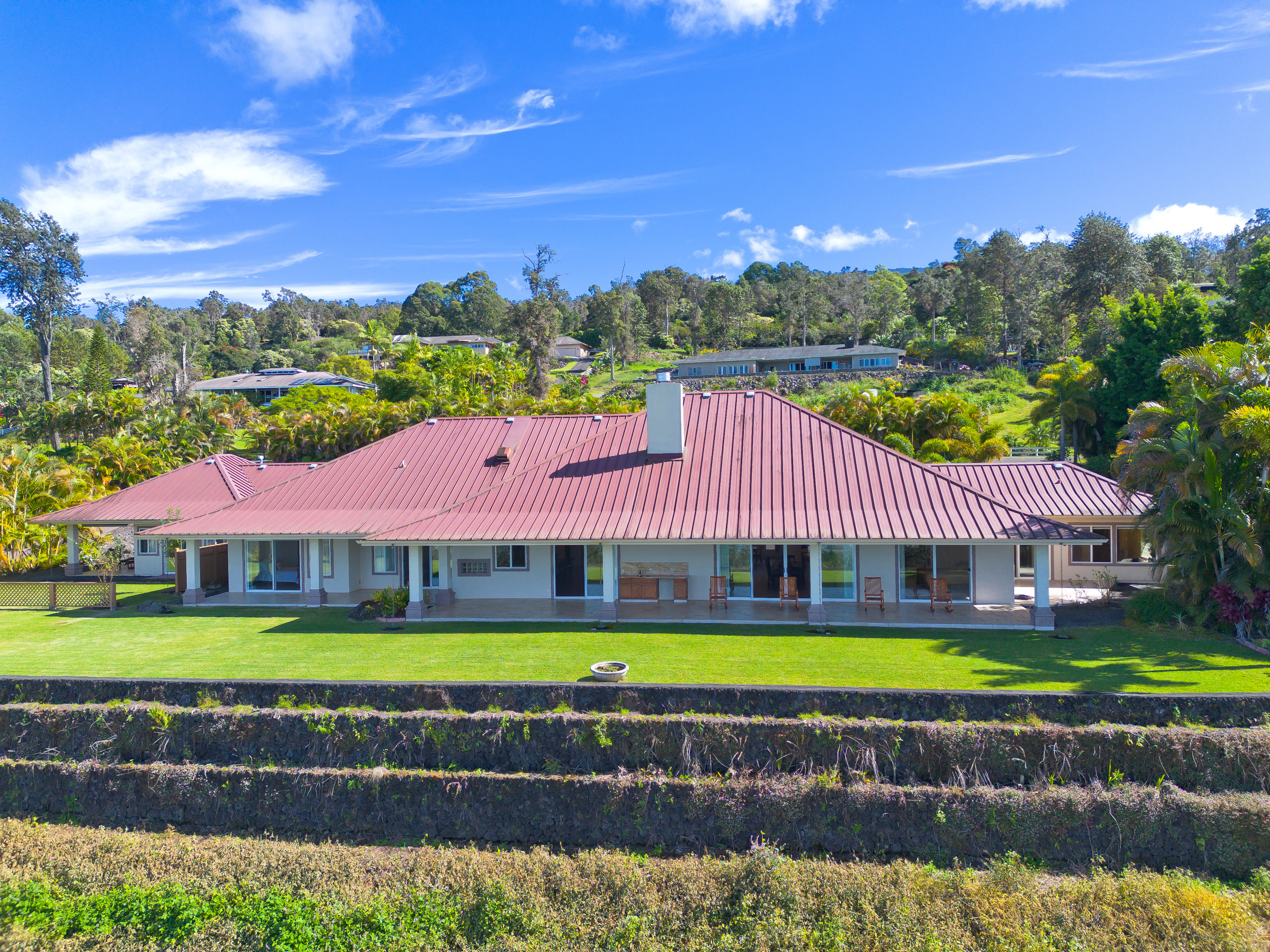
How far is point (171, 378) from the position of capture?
79.1 metres

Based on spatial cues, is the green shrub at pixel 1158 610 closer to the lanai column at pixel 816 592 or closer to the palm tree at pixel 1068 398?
the lanai column at pixel 816 592

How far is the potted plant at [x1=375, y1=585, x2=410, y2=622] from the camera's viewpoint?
20016 mm

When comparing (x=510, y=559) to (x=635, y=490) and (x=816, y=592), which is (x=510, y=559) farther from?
(x=816, y=592)

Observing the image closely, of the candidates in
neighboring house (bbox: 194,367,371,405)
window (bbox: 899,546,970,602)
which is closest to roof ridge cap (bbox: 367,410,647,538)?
Answer: window (bbox: 899,546,970,602)

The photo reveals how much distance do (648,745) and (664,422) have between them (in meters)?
10.9

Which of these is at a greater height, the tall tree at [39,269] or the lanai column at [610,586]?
the tall tree at [39,269]

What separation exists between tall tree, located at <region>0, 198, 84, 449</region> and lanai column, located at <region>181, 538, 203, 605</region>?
50904 millimetres

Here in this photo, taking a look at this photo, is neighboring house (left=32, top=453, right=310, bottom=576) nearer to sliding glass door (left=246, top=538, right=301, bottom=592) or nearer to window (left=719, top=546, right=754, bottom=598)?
sliding glass door (left=246, top=538, right=301, bottom=592)

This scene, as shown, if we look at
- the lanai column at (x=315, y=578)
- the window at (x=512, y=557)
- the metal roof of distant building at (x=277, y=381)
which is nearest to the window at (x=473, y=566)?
the window at (x=512, y=557)

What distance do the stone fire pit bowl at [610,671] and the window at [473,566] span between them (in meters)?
7.54

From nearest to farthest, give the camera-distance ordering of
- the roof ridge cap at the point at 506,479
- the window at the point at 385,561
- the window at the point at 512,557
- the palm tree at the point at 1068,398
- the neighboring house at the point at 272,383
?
the roof ridge cap at the point at 506,479, the window at the point at 512,557, the window at the point at 385,561, the palm tree at the point at 1068,398, the neighboring house at the point at 272,383

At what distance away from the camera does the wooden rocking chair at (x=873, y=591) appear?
774 inches

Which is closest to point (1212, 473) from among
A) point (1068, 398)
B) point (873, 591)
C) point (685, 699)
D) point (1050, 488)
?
point (1050, 488)

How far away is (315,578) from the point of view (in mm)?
22641
